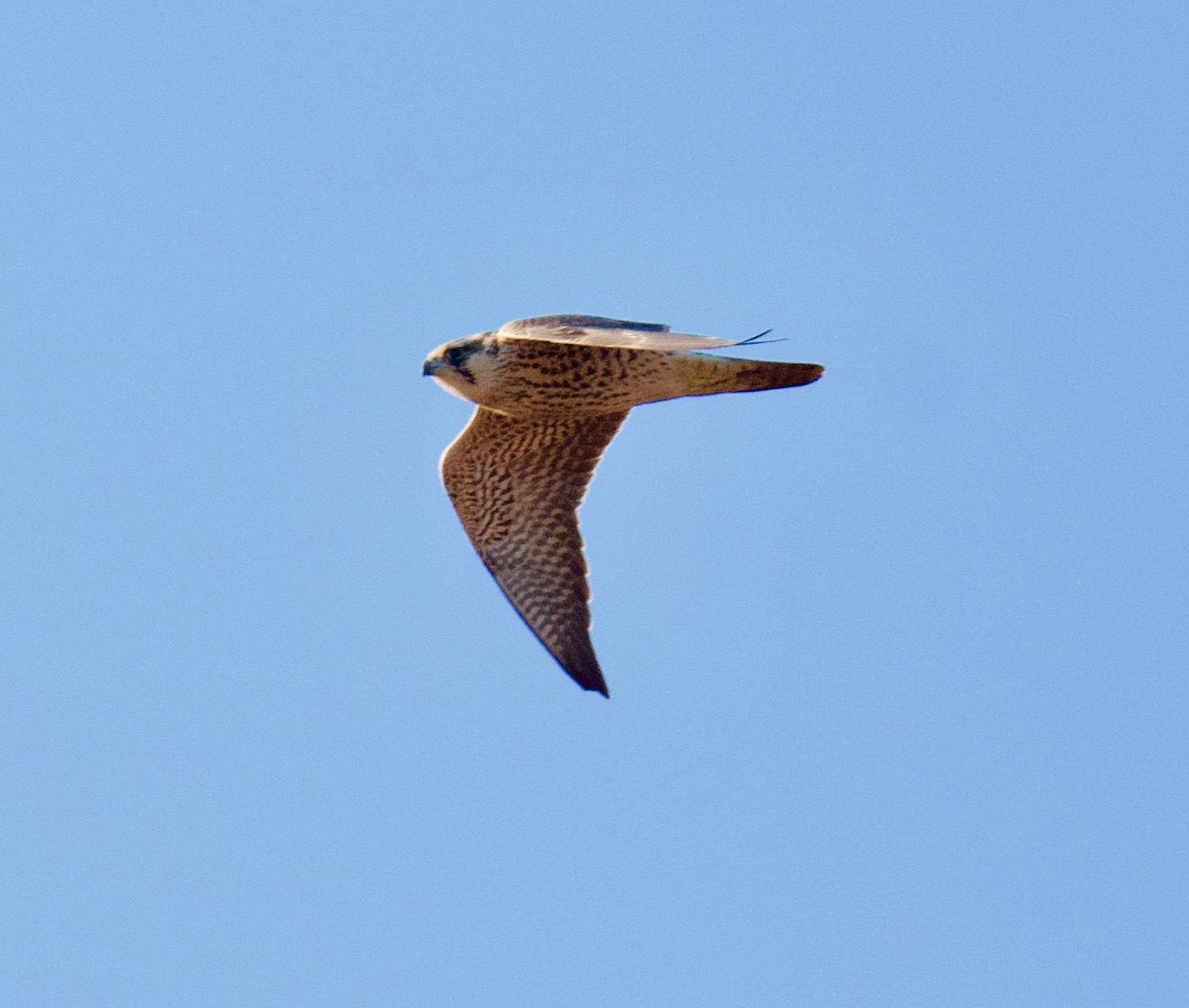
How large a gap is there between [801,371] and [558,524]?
1745 millimetres

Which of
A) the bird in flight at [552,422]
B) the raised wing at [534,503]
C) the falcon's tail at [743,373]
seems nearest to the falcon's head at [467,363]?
the bird in flight at [552,422]

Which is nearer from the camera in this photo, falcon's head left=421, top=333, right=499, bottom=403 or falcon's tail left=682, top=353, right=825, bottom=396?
falcon's tail left=682, top=353, right=825, bottom=396

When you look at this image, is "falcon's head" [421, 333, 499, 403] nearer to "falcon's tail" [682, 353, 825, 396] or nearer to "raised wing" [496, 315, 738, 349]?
"raised wing" [496, 315, 738, 349]

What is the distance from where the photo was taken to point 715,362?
860 centimetres

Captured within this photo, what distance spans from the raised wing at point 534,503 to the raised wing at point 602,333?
650 mm

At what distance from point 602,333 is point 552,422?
89cm

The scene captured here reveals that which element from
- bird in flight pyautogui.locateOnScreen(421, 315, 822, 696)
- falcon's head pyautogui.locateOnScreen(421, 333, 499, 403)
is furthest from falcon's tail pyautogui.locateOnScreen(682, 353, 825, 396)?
falcon's head pyautogui.locateOnScreen(421, 333, 499, 403)

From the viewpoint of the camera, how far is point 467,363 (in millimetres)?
8820

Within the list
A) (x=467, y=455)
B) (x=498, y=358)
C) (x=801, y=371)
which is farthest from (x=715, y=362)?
(x=467, y=455)

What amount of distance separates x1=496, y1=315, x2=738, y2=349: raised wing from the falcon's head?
0.35 feet

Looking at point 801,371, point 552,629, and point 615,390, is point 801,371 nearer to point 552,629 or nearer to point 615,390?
point 615,390

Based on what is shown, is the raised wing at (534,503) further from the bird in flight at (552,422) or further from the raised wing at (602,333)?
the raised wing at (602,333)

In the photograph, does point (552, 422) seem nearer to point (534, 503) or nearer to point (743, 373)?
point (534, 503)

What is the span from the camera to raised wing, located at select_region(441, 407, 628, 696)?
30.7ft
